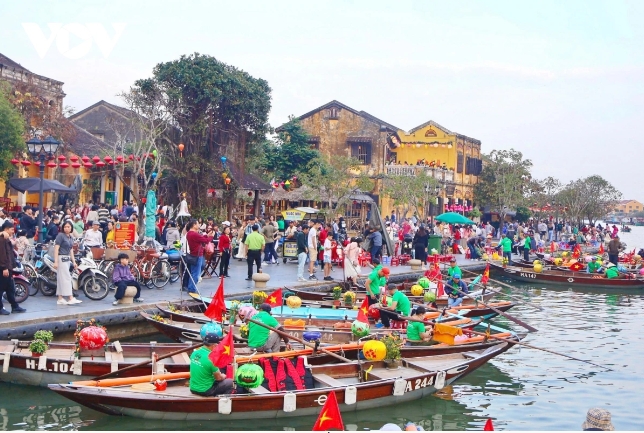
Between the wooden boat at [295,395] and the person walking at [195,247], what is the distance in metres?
6.56

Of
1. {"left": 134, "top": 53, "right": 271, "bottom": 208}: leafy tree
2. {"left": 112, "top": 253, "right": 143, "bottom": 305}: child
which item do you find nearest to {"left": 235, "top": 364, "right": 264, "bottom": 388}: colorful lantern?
{"left": 112, "top": 253, "right": 143, "bottom": 305}: child

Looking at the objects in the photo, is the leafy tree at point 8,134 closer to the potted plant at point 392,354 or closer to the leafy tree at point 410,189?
the potted plant at point 392,354

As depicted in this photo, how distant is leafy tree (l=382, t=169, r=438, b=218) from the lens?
146 ft

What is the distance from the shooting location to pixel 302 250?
2344 centimetres

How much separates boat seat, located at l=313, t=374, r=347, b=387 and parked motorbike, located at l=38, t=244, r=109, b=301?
6.79 m

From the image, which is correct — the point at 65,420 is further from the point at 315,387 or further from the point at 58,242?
the point at 58,242

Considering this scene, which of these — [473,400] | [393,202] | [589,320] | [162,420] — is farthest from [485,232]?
[162,420]

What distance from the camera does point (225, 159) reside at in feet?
105

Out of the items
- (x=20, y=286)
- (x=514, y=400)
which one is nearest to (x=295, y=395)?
(x=514, y=400)

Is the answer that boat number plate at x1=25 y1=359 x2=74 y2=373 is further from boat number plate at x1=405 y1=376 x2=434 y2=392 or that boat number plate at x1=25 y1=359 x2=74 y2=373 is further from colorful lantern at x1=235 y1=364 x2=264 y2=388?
boat number plate at x1=405 y1=376 x2=434 y2=392

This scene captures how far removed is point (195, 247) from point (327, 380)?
292 inches

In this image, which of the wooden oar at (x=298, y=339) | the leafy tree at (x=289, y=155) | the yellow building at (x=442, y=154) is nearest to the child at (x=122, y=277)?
the wooden oar at (x=298, y=339)

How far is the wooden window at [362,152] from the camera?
47.5 m

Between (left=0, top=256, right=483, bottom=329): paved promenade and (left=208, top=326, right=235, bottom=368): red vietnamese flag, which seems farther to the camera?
(left=0, top=256, right=483, bottom=329): paved promenade
